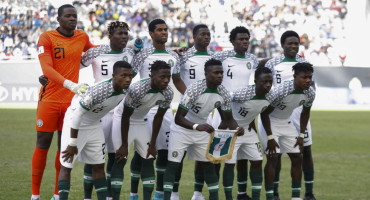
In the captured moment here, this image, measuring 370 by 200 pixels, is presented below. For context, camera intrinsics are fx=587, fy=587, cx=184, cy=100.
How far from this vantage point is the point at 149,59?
844cm

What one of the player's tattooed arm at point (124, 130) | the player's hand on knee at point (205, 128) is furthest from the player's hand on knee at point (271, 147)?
the player's tattooed arm at point (124, 130)

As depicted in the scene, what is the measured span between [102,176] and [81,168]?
500cm

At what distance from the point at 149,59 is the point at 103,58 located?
27.3 inches

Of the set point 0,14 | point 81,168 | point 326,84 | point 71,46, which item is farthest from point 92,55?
point 0,14

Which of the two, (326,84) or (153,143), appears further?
(326,84)

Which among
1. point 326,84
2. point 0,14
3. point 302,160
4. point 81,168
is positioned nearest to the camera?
point 302,160

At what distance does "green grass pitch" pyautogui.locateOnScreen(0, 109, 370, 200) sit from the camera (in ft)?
32.6

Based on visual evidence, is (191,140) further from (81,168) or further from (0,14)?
(0,14)

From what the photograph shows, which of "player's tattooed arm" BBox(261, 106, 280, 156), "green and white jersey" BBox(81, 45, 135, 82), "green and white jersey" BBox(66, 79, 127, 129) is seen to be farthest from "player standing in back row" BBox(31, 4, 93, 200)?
"player's tattooed arm" BBox(261, 106, 280, 156)

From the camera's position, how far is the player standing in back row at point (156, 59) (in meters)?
8.41

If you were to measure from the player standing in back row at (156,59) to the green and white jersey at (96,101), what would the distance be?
102 cm

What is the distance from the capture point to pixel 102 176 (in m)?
7.48

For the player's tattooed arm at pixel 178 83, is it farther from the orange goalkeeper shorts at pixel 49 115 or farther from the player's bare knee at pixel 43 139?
the player's bare knee at pixel 43 139

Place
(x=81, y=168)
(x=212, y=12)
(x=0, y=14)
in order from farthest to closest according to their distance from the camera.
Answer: (x=212, y=12)
(x=0, y=14)
(x=81, y=168)
